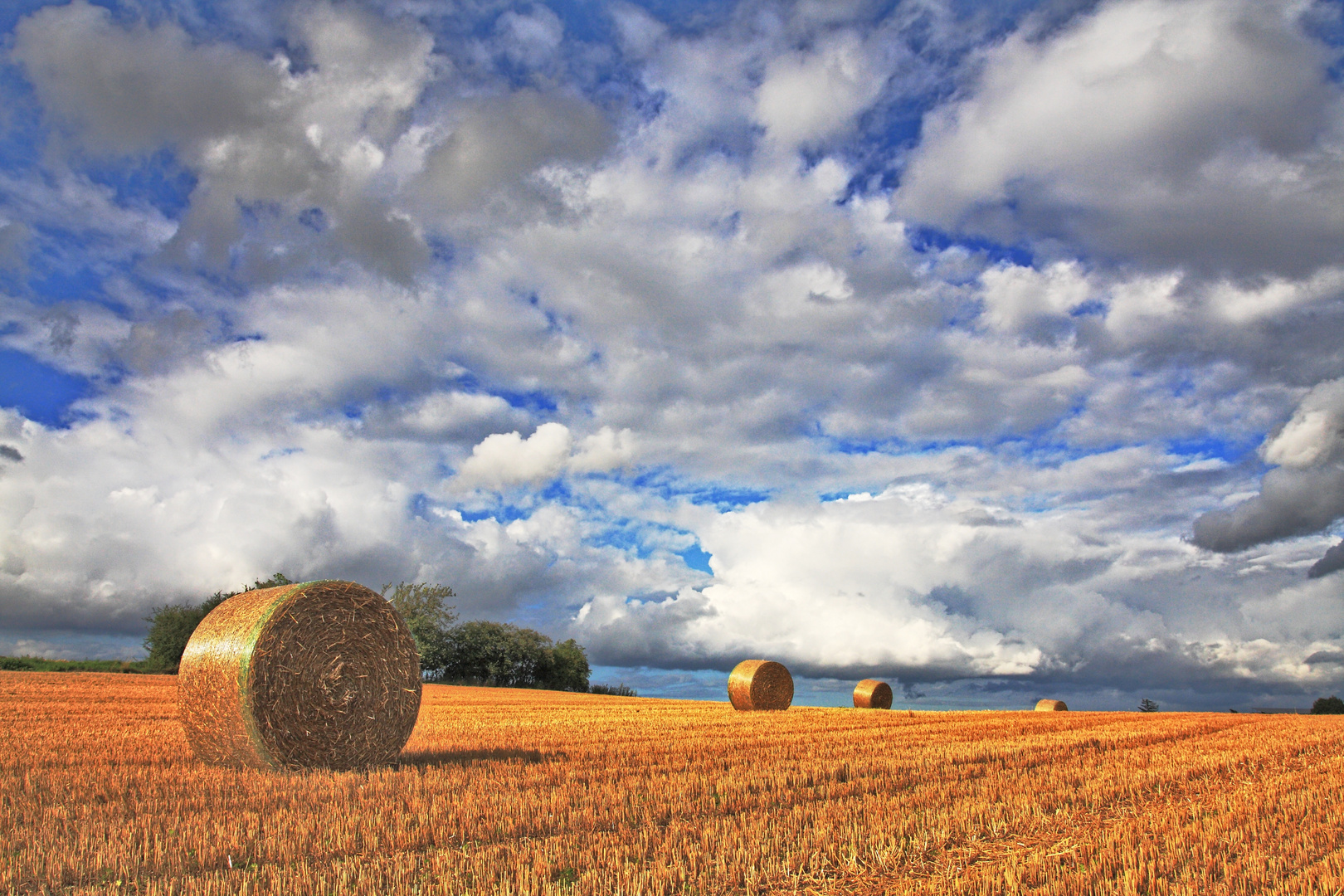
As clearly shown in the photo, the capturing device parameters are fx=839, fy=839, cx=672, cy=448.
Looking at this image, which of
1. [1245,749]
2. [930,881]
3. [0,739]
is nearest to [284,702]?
[0,739]

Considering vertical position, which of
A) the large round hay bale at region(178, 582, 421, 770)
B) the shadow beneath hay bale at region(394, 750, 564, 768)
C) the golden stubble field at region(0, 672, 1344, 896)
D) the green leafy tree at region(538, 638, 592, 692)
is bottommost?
the green leafy tree at region(538, 638, 592, 692)

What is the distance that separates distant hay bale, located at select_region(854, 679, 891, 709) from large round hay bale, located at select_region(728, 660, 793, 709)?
15.2 ft

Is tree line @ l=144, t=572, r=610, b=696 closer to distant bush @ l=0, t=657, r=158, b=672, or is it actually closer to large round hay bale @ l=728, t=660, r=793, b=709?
distant bush @ l=0, t=657, r=158, b=672

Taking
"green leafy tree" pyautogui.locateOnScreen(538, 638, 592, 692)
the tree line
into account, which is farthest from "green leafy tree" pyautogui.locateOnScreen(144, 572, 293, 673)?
"green leafy tree" pyautogui.locateOnScreen(538, 638, 592, 692)

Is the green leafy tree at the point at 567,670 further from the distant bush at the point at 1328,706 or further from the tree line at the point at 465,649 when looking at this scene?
the distant bush at the point at 1328,706

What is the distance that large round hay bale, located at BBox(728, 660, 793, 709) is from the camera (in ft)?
75.9

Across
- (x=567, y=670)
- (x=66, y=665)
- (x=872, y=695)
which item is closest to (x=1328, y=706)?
(x=872, y=695)

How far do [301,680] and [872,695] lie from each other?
21539 mm

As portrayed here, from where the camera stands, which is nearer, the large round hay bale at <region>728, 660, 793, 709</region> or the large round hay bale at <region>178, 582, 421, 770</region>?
the large round hay bale at <region>178, 582, 421, 770</region>

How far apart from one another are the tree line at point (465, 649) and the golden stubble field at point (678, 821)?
39.1 m

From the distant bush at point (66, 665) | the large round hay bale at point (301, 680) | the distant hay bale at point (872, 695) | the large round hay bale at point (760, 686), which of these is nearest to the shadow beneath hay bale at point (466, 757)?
the large round hay bale at point (301, 680)

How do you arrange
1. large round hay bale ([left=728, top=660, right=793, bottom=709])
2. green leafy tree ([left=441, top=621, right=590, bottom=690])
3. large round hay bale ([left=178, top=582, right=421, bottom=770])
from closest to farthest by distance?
large round hay bale ([left=178, top=582, right=421, bottom=770]) → large round hay bale ([left=728, top=660, right=793, bottom=709]) → green leafy tree ([left=441, top=621, right=590, bottom=690])

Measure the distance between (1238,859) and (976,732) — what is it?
9795 mm

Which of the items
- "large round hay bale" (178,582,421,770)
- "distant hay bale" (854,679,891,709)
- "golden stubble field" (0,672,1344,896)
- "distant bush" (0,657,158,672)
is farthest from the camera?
"distant bush" (0,657,158,672)
